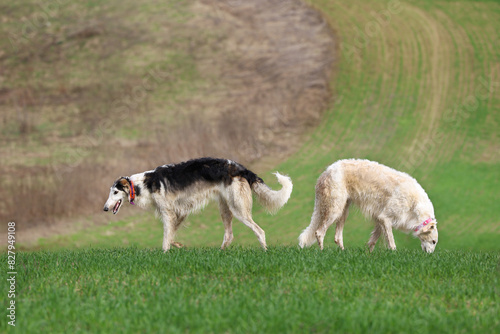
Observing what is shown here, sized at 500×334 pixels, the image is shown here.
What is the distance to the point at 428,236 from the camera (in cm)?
1131

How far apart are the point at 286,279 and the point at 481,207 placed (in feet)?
34.4

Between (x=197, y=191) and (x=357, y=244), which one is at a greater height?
(x=197, y=191)

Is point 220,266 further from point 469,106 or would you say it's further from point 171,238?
point 469,106

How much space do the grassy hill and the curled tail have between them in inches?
144

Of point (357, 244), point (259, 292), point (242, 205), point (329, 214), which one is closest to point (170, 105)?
point (357, 244)

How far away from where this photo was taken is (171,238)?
36.3 feet

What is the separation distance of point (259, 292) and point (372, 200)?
14.9 ft

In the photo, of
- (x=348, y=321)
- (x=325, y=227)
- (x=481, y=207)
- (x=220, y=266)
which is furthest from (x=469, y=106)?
(x=348, y=321)

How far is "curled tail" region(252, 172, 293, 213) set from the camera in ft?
35.3

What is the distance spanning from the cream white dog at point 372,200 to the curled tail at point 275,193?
0.73m

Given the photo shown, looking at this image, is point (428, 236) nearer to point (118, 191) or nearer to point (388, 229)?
point (388, 229)

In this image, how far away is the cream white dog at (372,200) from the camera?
11.0 meters

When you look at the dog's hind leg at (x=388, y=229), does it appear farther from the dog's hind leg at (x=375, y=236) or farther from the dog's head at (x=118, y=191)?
the dog's head at (x=118, y=191)

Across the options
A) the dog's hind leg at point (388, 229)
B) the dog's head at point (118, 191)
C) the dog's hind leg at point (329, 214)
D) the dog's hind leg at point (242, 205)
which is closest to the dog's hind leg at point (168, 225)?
the dog's head at point (118, 191)
